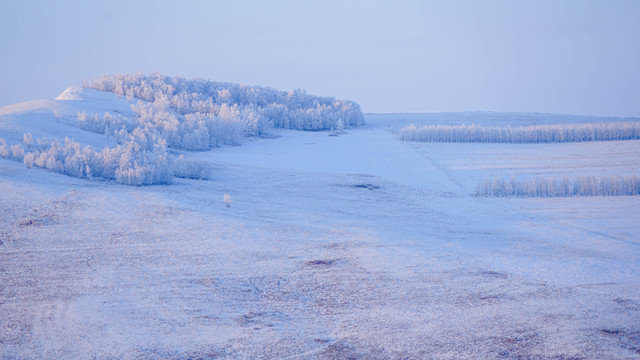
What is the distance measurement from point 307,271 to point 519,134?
13878 millimetres

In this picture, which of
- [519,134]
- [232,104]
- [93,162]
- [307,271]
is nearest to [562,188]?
[307,271]

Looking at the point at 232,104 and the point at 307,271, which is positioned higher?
the point at 232,104

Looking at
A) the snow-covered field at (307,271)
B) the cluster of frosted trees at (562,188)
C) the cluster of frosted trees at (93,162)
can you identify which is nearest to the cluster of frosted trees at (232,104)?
the cluster of frosted trees at (93,162)

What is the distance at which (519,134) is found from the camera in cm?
1761

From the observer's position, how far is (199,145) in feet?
46.9

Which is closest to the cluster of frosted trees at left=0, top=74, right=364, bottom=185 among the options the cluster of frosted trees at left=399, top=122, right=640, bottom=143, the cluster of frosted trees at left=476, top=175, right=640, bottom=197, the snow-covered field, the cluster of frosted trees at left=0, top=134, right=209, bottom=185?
the cluster of frosted trees at left=0, top=134, right=209, bottom=185

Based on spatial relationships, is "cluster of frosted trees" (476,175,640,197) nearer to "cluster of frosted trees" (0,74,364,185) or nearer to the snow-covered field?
the snow-covered field

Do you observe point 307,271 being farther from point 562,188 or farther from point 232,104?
point 232,104

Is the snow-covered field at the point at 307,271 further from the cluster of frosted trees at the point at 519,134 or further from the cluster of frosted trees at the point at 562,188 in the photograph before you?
the cluster of frosted trees at the point at 519,134

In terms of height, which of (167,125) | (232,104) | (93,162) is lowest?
(93,162)

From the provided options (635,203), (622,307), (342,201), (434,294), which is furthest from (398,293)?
(635,203)

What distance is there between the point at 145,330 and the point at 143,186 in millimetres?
5128

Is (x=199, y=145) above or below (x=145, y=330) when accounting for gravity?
above

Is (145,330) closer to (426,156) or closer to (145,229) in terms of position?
(145,229)
